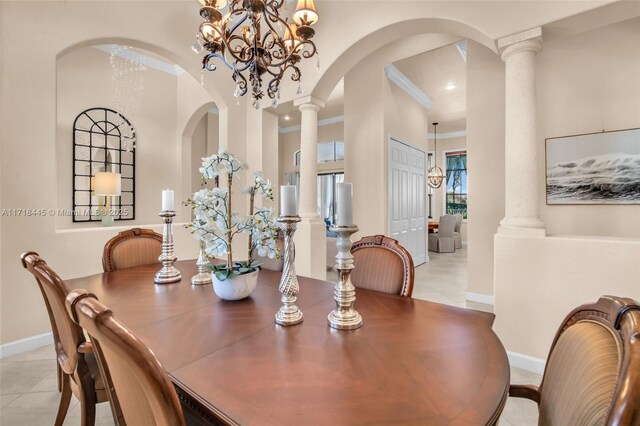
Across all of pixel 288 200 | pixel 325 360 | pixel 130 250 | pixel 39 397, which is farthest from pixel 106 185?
pixel 325 360

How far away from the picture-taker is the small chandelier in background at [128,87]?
4.57m

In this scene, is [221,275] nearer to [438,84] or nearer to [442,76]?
[442,76]

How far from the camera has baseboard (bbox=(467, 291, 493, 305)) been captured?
3.67m

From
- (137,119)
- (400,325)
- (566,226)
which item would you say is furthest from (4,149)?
(566,226)

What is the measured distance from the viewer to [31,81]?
2557mm

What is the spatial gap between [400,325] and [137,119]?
5.22m

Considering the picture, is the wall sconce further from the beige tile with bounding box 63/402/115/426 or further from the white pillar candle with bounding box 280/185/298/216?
the white pillar candle with bounding box 280/185/298/216

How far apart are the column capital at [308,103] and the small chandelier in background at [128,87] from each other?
2788mm

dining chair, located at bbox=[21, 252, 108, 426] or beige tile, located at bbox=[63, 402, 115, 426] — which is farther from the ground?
dining chair, located at bbox=[21, 252, 108, 426]

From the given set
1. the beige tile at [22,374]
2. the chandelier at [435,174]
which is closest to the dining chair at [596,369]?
the beige tile at [22,374]

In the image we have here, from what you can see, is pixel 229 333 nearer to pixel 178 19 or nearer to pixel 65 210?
pixel 178 19

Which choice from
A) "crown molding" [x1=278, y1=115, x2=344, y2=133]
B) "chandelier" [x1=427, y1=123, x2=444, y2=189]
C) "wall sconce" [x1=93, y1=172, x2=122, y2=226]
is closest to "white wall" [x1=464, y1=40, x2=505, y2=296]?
"crown molding" [x1=278, y1=115, x2=344, y2=133]

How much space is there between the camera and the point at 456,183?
9578mm

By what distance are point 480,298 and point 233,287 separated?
3384 mm
